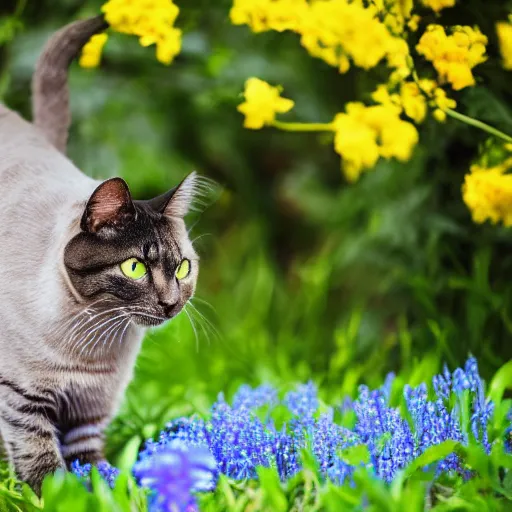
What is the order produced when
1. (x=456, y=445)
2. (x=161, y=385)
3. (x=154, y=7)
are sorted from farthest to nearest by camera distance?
(x=161, y=385) < (x=154, y=7) < (x=456, y=445)

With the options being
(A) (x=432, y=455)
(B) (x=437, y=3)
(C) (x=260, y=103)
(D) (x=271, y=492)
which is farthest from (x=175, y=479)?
(B) (x=437, y=3)

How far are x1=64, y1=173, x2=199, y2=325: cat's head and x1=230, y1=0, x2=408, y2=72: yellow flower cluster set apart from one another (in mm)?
391

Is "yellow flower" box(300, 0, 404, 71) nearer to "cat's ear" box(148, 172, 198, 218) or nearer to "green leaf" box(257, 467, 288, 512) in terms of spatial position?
"cat's ear" box(148, 172, 198, 218)

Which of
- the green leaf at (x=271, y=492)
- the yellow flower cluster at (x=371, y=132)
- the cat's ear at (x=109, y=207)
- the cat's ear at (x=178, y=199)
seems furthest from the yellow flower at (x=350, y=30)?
the green leaf at (x=271, y=492)

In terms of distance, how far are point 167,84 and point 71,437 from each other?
1597 millimetres

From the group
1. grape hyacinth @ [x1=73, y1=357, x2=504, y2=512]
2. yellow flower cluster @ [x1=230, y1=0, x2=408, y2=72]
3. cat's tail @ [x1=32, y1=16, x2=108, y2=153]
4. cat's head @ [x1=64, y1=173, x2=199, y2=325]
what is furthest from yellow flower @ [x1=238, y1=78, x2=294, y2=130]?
grape hyacinth @ [x1=73, y1=357, x2=504, y2=512]

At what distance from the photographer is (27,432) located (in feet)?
4.25

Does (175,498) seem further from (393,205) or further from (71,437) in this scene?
(393,205)

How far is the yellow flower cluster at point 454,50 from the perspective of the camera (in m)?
1.31

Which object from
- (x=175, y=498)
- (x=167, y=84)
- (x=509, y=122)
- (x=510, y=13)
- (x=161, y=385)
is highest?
(x=510, y=13)

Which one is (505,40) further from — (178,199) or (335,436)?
(335,436)

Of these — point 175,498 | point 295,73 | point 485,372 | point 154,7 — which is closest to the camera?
point 175,498

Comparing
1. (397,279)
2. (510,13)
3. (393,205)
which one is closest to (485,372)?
(397,279)

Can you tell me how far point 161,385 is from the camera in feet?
6.85
